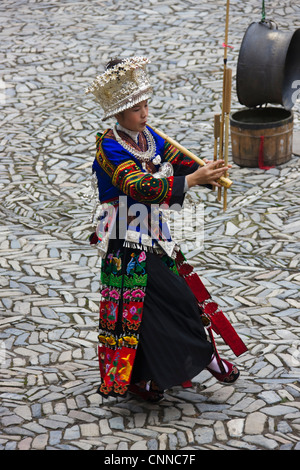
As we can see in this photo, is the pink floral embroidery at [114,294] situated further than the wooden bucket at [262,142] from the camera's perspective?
No

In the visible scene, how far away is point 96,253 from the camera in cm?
737

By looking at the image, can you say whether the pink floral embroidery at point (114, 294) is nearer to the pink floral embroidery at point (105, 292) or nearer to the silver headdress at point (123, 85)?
the pink floral embroidery at point (105, 292)

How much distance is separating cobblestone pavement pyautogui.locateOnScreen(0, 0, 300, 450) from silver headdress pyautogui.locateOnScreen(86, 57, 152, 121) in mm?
1994

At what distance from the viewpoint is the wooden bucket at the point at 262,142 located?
29.1 ft

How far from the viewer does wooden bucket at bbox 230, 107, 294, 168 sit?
8875 mm

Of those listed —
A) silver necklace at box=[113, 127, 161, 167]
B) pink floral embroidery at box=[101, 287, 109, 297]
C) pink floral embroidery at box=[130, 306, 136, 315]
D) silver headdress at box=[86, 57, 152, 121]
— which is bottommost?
pink floral embroidery at box=[130, 306, 136, 315]

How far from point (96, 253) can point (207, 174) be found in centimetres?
311

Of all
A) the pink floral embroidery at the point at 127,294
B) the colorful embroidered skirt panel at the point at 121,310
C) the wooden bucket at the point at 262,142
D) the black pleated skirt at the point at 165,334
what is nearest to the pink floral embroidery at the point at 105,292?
the colorful embroidered skirt panel at the point at 121,310

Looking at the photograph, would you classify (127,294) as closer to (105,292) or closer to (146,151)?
(105,292)

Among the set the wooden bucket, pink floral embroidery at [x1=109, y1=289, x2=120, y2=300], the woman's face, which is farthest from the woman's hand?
the wooden bucket

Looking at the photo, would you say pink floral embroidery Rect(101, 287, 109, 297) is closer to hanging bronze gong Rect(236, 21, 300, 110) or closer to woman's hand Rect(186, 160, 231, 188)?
woman's hand Rect(186, 160, 231, 188)

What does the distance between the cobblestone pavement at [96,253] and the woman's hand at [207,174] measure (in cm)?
152

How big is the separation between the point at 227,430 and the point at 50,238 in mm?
3604

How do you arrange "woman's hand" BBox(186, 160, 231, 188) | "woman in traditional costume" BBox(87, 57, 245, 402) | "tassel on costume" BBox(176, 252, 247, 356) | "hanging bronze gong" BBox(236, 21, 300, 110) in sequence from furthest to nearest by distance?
1. "hanging bronze gong" BBox(236, 21, 300, 110)
2. "tassel on costume" BBox(176, 252, 247, 356)
3. "woman in traditional costume" BBox(87, 57, 245, 402)
4. "woman's hand" BBox(186, 160, 231, 188)
